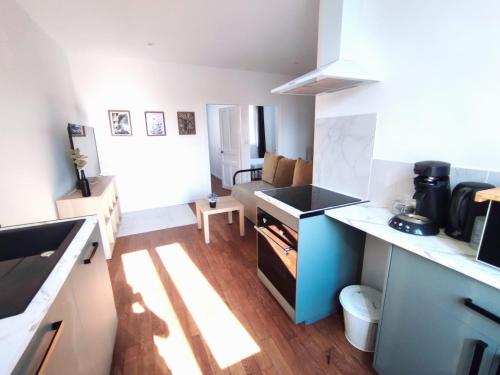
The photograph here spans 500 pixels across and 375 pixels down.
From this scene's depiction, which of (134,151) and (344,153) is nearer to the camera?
(344,153)

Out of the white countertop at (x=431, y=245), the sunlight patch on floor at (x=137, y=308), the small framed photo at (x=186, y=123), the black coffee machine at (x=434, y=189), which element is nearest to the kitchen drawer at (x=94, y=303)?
the sunlight patch on floor at (x=137, y=308)

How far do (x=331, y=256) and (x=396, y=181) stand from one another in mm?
660

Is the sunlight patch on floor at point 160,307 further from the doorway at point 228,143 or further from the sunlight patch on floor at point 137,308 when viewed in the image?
the doorway at point 228,143

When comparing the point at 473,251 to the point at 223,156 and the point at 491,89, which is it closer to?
the point at 491,89

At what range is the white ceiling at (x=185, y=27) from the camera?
7.39ft

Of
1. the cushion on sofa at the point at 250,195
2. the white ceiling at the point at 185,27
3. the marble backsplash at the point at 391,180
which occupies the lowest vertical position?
the cushion on sofa at the point at 250,195

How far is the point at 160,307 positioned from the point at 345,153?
1.97 metres

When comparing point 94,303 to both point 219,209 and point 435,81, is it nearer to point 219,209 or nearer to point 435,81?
point 219,209

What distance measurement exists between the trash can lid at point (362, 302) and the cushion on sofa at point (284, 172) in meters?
2.13

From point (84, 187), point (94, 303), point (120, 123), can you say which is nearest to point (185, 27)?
point (120, 123)

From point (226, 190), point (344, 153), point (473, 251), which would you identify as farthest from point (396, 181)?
point (226, 190)

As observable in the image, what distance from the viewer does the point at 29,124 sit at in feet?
6.76

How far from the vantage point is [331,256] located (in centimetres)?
161

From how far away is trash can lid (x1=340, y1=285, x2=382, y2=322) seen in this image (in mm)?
1420
